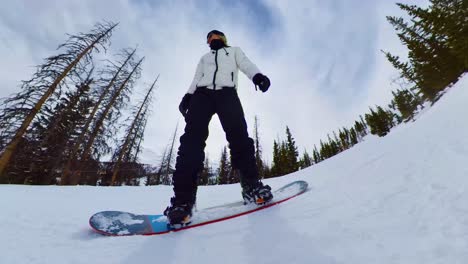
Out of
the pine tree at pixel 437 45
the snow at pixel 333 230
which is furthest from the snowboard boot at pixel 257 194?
the pine tree at pixel 437 45

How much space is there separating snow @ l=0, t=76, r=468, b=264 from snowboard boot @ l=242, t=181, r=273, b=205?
16 cm

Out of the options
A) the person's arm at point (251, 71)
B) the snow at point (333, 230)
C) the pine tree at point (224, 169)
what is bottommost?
the snow at point (333, 230)

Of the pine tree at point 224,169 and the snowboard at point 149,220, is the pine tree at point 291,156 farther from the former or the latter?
the snowboard at point 149,220

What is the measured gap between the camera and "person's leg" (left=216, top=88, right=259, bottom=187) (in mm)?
2902

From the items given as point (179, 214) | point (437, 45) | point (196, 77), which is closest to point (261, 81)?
point (196, 77)

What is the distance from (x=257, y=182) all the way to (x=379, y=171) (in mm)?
1405

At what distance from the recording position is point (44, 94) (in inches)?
493

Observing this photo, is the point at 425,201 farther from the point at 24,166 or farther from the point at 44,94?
the point at 24,166

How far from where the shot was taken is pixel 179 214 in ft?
7.98

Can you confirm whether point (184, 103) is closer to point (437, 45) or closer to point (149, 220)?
point (149, 220)

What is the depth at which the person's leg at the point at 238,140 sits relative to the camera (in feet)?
9.52

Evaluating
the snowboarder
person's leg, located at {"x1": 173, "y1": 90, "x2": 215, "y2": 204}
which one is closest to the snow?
the snowboarder

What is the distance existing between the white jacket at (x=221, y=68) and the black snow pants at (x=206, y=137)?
106mm

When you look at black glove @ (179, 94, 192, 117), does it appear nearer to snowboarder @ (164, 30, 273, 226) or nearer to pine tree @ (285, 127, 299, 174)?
snowboarder @ (164, 30, 273, 226)
